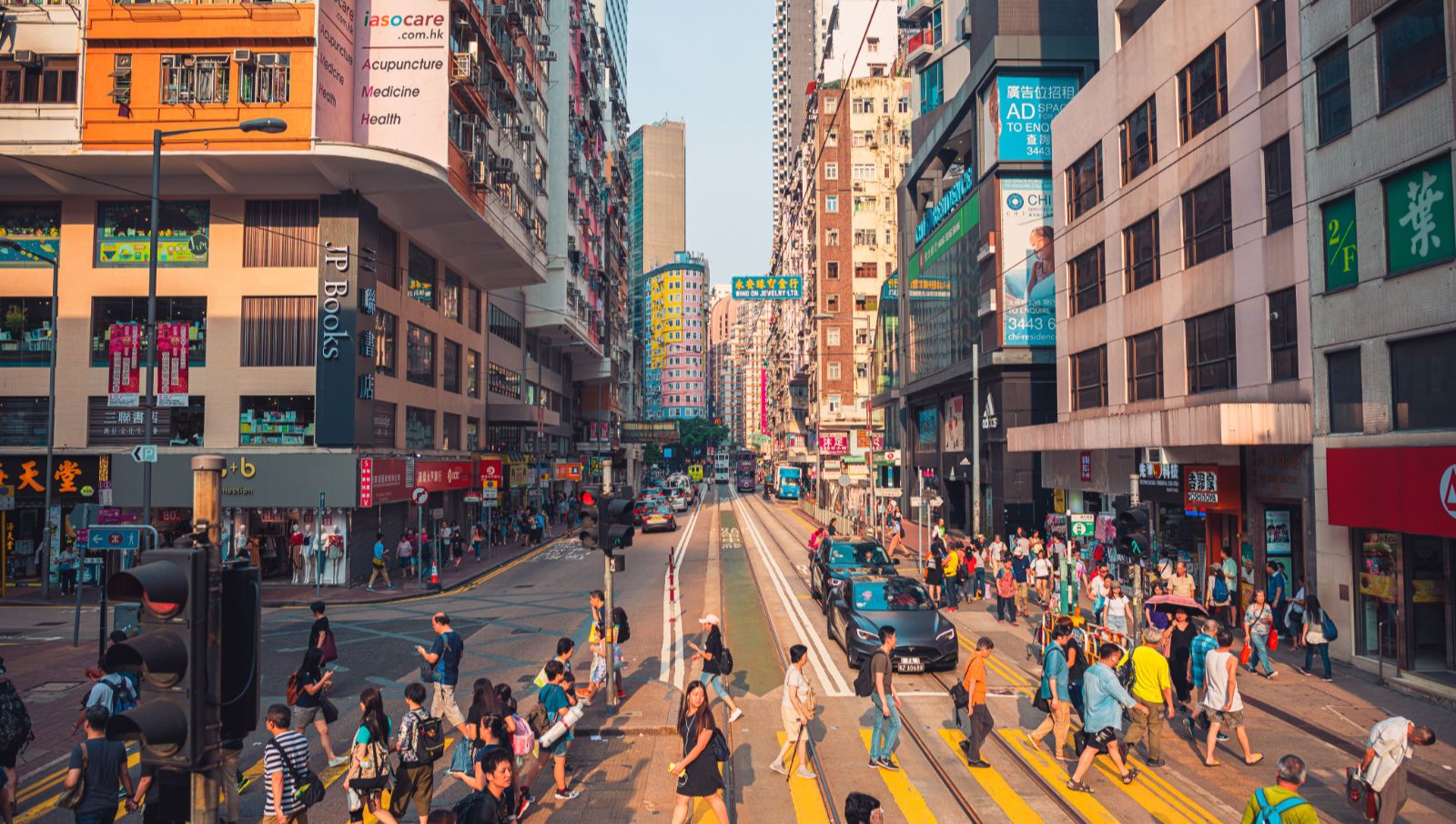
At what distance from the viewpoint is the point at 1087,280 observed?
3022 centimetres

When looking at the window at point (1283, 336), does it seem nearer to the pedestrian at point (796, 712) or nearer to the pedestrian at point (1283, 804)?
the pedestrian at point (796, 712)

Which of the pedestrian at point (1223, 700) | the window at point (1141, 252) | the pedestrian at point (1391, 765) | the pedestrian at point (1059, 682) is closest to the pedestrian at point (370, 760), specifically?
the pedestrian at point (1059, 682)

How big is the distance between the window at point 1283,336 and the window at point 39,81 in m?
36.6

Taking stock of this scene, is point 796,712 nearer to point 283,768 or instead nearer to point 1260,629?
point 283,768

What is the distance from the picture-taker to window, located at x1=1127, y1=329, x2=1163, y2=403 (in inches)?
996

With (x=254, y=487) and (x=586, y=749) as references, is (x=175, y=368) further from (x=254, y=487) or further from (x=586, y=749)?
(x=586, y=749)

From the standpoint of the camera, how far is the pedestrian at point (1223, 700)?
36.2ft

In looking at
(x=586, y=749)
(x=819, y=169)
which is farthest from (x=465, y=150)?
(x=819, y=169)

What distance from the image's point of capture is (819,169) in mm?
79938

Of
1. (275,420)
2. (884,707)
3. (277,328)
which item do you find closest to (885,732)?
(884,707)

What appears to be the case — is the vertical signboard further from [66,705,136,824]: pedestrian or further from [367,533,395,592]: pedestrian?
[66,705,136,824]: pedestrian

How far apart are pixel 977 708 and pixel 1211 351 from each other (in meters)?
15.6

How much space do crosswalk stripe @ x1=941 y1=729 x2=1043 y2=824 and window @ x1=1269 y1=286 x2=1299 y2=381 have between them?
41.6 ft

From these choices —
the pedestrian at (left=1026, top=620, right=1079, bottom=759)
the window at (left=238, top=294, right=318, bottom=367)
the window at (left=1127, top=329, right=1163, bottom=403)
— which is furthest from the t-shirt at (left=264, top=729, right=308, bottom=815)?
the window at (left=238, top=294, right=318, bottom=367)
